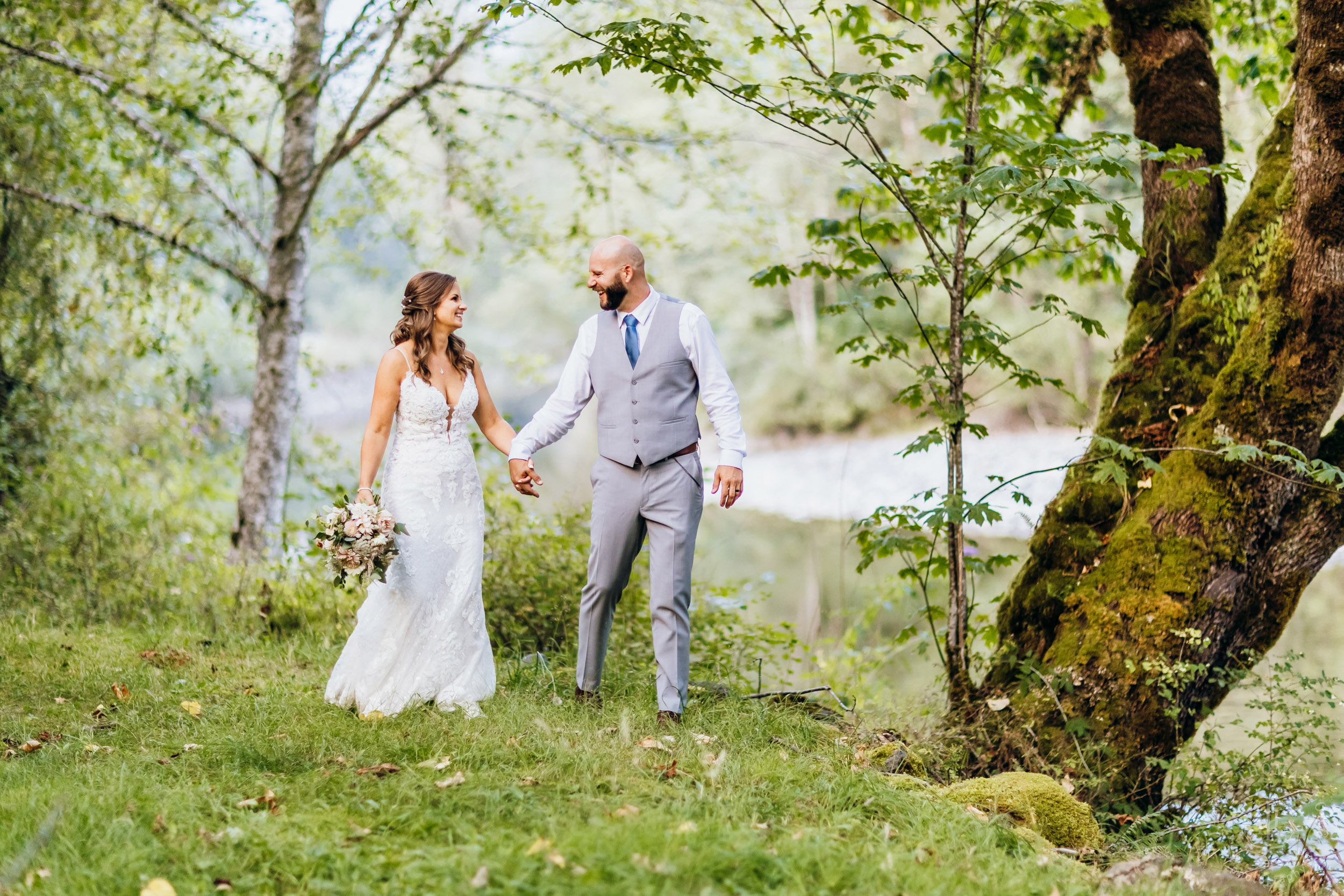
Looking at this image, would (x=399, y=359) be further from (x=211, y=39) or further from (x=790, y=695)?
(x=211, y=39)

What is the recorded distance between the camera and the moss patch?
3.98 meters

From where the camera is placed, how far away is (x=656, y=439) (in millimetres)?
4562

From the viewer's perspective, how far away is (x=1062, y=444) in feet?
73.4

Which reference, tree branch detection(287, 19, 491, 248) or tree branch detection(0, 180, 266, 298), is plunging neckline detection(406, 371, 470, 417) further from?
tree branch detection(0, 180, 266, 298)

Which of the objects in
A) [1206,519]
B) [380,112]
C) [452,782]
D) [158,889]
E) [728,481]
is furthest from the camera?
[380,112]

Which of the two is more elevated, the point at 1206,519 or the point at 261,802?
the point at 1206,519

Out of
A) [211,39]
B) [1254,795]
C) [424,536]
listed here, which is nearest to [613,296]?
[424,536]

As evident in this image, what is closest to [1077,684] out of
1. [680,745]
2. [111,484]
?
[680,745]

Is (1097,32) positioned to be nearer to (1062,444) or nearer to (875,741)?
(875,741)

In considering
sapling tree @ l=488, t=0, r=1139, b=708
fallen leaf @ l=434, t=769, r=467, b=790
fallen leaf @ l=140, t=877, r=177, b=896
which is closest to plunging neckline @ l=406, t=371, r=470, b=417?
sapling tree @ l=488, t=0, r=1139, b=708

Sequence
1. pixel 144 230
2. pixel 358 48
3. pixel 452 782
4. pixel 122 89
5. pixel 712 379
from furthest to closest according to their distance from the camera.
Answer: pixel 144 230 → pixel 358 48 → pixel 122 89 → pixel 712 379 → pixel 452 782

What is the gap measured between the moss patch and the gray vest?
1.78 m

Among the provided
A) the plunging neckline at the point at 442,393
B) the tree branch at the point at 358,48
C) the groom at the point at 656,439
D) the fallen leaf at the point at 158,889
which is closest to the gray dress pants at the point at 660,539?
the groom at the point at 656,439

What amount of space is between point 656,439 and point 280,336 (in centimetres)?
505
